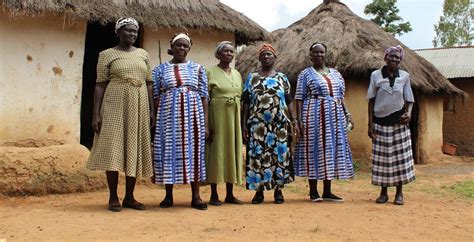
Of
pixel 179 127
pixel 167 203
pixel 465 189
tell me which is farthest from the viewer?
pixel 465 189

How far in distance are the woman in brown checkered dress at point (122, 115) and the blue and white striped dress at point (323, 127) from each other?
1.63 m

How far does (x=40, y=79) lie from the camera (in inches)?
233

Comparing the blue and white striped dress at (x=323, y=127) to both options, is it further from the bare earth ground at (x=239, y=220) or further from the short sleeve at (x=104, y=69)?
the short sleeve at (x=104, y=69)

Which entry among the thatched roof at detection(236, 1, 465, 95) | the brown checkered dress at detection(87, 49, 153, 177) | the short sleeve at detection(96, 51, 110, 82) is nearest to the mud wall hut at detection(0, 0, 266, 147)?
the short sleeve at detection(96, 51, 110, 82)

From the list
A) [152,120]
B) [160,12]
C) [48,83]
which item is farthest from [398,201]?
[48,83]

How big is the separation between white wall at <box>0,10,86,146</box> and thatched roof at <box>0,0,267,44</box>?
11.1 inches

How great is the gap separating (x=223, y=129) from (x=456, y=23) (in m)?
25.2

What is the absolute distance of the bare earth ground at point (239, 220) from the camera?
368cm

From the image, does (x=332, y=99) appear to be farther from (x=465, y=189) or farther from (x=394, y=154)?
(x=465, y=189)

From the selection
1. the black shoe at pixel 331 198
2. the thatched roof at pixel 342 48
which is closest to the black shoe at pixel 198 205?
the black shoe at pixel 331 198

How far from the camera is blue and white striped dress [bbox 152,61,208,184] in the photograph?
466 centimetres

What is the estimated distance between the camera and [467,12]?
26.5 meters

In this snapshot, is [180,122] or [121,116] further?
[180,122]

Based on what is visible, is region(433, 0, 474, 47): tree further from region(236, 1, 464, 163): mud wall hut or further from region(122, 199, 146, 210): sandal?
region(122, 199, 146, 210): sandal
